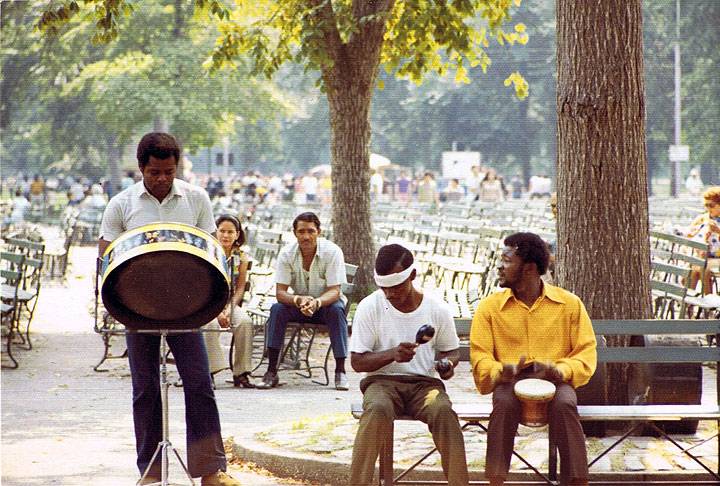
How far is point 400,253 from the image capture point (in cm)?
636

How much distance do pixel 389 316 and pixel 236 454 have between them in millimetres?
1981

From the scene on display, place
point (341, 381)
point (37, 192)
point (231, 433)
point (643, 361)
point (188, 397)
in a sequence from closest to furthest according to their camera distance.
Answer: point (188, 397) < point (643, 361) < point (231, 433) < point (341, 381) < point (37, 192)

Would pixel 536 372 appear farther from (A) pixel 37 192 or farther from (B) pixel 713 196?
(A) pixel 37 192

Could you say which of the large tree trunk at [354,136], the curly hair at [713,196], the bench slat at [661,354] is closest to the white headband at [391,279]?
the bench slat at [661,354]

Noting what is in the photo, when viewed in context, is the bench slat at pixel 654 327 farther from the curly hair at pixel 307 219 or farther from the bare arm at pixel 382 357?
the curly hair at pixel 307 219

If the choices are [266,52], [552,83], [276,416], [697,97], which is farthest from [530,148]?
[276,416]

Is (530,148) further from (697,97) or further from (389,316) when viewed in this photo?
(389,316)

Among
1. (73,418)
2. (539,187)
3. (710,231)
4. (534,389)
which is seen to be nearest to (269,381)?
(73,418)

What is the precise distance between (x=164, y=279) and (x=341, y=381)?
523 centimetres

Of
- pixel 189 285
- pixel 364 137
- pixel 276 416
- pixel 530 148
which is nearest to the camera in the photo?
pixel 189 285

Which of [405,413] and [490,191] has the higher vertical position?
[490,191]

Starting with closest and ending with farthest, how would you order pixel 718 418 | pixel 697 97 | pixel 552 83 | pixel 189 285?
1. pixel 189 285
2. pixel 718 418
3. pixel 697 97
4. pixel 552 83

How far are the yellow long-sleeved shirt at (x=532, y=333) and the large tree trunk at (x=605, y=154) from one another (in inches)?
65.8

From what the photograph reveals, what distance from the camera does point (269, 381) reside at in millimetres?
10797
